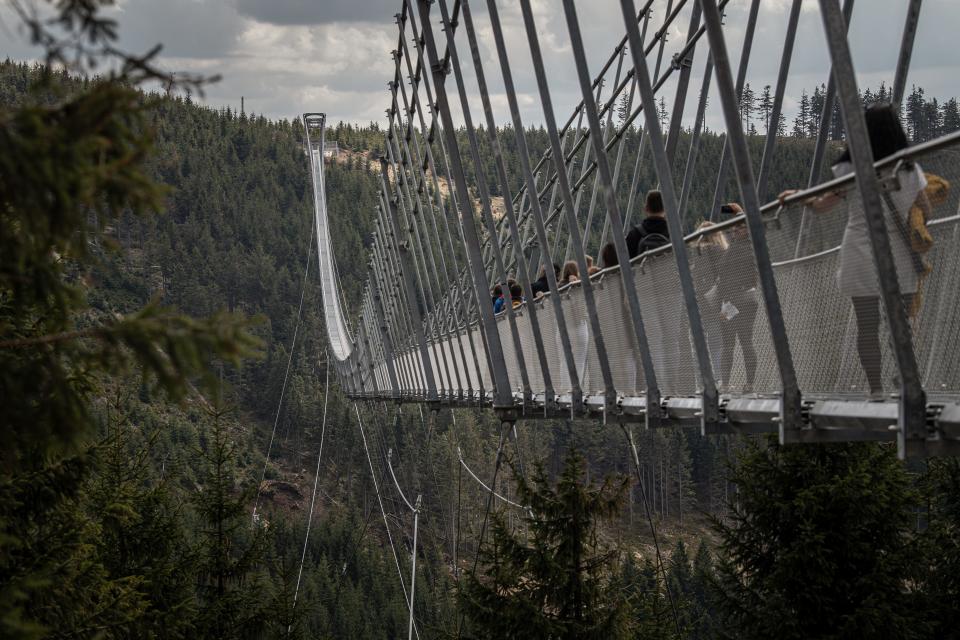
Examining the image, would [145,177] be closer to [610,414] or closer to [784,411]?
[784,411]

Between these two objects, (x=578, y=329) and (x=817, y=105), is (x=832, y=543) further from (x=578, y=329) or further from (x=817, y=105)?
(x=817, y=105)

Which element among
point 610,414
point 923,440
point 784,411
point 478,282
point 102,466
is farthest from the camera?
point 478,282

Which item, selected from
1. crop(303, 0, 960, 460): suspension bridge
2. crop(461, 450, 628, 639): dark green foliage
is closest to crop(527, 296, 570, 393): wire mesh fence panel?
crop(303, 0, 960, 460): suspension bridge

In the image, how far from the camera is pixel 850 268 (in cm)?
486

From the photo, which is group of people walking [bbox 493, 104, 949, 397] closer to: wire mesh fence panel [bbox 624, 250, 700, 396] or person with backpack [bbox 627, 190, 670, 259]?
wire mesh fence panel [bbox 624, 250, 700, 396]

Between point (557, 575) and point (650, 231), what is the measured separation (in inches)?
309

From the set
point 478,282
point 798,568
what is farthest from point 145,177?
point 798,568

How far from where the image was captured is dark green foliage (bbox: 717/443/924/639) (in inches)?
503

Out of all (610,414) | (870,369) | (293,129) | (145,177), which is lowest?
(610,414)

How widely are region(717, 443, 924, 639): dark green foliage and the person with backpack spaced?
506cm

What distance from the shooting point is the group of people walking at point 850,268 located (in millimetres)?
4465

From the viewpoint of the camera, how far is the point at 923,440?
4270 mm

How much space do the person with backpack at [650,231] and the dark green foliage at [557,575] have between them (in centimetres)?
740

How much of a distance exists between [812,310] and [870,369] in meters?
0.62
